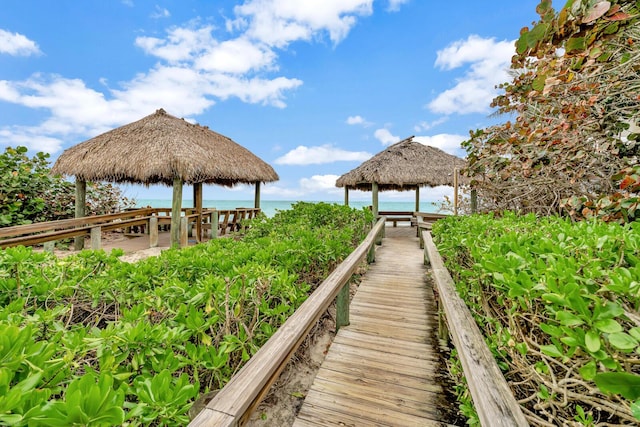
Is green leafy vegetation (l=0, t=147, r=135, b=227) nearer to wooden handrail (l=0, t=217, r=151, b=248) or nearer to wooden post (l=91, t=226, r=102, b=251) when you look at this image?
wooden handrail (l=0, t=217, r=151, b=248)

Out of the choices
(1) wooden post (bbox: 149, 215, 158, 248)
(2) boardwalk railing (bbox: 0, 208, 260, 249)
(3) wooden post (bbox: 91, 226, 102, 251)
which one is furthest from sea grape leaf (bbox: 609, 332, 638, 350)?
(1) wooden post (bbox: 149, 215, 158, 248)

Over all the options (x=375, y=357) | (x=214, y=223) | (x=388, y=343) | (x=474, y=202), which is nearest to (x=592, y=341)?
(x=375, y=357)

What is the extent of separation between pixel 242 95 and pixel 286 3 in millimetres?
10007

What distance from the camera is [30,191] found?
815 cm

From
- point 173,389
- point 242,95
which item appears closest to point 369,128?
point 242,95

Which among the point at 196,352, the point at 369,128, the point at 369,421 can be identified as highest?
the point at 369,128

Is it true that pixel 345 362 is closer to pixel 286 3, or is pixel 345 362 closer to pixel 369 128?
pixel 286 3

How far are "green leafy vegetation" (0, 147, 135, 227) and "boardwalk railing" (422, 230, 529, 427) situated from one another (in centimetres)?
1082

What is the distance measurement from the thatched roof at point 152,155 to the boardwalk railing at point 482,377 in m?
7.17

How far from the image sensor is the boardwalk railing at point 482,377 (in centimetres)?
99

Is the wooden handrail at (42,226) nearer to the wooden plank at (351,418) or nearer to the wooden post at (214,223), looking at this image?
the wooden post at (214,223)

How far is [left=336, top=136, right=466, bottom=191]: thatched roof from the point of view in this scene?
9.55 meters

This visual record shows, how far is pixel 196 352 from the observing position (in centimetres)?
121

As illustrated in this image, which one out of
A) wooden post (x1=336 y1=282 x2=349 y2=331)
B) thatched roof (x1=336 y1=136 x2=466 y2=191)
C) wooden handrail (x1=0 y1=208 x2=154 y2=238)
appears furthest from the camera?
thatched roof (x1=336 y1=136 x2=466 y2=191)
